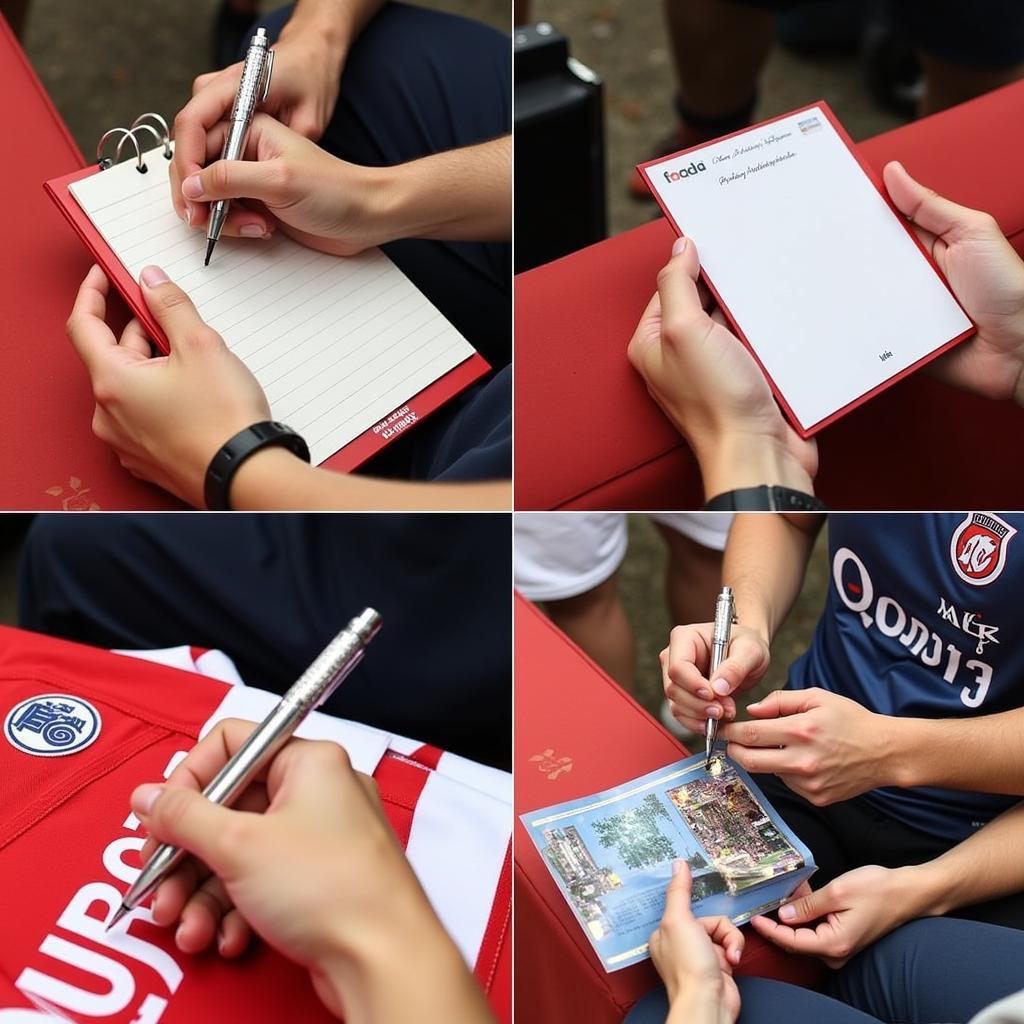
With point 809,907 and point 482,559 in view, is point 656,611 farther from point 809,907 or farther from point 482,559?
point 809,907

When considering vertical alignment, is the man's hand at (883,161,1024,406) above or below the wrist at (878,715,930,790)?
above

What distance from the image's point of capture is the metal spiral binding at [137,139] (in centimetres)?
72

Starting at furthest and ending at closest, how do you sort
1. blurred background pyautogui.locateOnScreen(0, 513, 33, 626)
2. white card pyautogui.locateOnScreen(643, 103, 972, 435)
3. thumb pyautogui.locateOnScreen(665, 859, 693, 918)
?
blurred background pyautogui.locateOnScreen(0, 513, 33, 626), white card pyautogui.locateOnScreen(643, 103, 972, 435), thumb pyautogui.locateOnScreen(665, 859, 693, 918)

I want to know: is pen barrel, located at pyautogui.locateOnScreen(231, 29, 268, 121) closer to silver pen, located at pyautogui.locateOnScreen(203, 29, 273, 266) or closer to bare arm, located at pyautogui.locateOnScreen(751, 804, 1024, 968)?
silver pen, located at pyautogui.locateOnScreen(203, 29, 273, 266)

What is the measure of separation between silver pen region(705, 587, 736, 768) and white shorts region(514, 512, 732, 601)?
2.8 inches

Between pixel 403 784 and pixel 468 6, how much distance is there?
0.70 metres

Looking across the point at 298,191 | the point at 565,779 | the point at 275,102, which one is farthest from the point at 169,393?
the point at 565,779

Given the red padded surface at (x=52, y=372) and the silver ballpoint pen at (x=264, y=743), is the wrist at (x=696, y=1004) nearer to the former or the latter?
the silver ballpoint pen at (x=264, y=743)

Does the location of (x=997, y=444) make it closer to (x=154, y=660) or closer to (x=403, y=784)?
(x=403, y=784)

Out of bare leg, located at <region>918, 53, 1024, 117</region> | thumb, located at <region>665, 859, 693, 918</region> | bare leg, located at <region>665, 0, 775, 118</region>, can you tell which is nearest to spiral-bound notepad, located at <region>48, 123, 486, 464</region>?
thumb, located at <region>665, 859, 693, 918</region>

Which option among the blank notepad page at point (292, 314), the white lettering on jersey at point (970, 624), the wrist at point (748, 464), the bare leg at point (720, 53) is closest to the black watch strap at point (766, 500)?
the wrist at point (748, 464)

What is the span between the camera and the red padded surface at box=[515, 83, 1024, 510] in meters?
0.78

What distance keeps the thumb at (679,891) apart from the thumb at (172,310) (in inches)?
17.6

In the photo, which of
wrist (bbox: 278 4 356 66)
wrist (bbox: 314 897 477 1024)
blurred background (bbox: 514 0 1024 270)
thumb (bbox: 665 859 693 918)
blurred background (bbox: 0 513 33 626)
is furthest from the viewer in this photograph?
blurred background (bbox: 0 513 33 626)
